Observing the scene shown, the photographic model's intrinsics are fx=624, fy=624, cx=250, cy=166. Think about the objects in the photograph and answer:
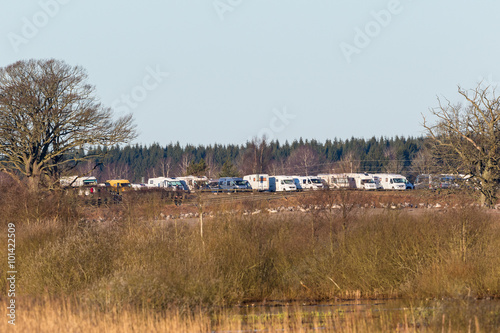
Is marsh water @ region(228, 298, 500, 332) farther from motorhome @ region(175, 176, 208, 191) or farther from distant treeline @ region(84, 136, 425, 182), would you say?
distant treeline @ region(84, 136, 425, 182)

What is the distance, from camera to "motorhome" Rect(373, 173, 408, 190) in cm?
7388

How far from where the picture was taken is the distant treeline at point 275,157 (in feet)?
409

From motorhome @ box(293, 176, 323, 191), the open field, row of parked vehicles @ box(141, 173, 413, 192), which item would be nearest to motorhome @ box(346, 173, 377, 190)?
row of parked vehicles @ box(141, 173, 413, 192)

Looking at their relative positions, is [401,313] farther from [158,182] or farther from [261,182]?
[158,182]

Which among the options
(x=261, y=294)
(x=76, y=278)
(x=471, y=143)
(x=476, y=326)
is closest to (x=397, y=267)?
(x=261, y=294)

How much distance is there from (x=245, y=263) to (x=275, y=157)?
139 m

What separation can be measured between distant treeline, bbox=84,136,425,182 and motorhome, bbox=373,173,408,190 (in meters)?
35.5

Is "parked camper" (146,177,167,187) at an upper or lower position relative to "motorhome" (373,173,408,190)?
upper

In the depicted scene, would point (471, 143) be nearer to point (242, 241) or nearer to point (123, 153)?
point (242, 241)

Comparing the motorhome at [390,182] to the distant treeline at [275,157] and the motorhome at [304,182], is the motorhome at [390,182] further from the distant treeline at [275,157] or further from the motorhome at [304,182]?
the distant treeline at [275,157]

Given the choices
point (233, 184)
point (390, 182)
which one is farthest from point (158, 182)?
point (390, 182)

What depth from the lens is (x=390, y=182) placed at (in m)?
Answer: 74.8

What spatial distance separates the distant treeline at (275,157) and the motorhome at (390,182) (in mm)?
35507

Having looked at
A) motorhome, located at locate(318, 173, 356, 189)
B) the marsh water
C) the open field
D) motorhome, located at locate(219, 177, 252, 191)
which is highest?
motorhome, located at locate(219, 177, 252, 191)
